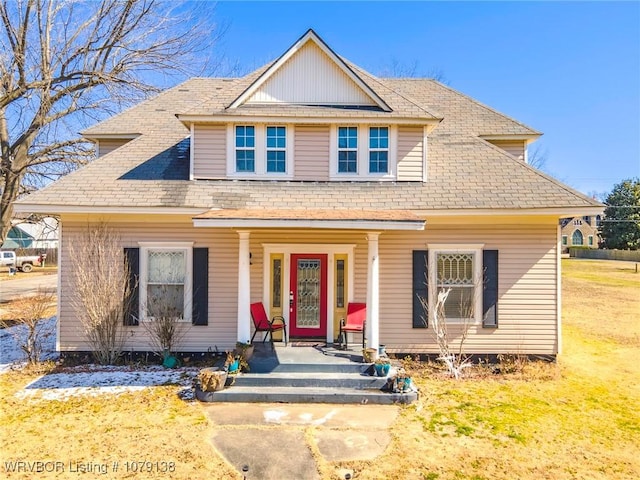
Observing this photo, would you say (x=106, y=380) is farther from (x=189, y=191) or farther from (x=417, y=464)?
(x=417, y=464)

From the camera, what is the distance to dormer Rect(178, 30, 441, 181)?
935 cm

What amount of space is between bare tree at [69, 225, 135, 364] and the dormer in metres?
2.56

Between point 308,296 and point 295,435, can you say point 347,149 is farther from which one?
point 295,435

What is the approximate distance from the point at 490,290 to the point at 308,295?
4171mm

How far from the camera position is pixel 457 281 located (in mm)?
8922

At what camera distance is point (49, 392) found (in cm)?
720

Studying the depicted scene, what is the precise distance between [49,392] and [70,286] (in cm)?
243

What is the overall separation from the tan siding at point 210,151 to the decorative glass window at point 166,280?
6.65 ft

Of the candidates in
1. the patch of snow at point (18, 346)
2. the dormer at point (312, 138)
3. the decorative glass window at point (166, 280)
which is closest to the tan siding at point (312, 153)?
the dormer at point (312, 138)

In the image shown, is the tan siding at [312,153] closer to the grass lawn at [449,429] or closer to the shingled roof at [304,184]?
the shingled roof at [304,184]

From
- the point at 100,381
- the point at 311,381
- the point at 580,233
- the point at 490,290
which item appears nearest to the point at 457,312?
the point at 490,290

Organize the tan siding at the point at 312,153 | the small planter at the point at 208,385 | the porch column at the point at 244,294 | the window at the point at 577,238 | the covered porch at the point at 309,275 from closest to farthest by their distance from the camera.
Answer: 1. the small planter at the point at 208,385
2. the porch column at the point at 244,294
3. the covered porch at the point at 309,275
4. the tan siding at the point at 312,153
5. the window at the point at 577,238

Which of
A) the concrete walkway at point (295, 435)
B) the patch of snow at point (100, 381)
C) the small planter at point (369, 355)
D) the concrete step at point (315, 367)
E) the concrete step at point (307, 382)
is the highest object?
the small planter at point (369, 355)

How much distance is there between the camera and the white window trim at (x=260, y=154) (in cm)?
941
